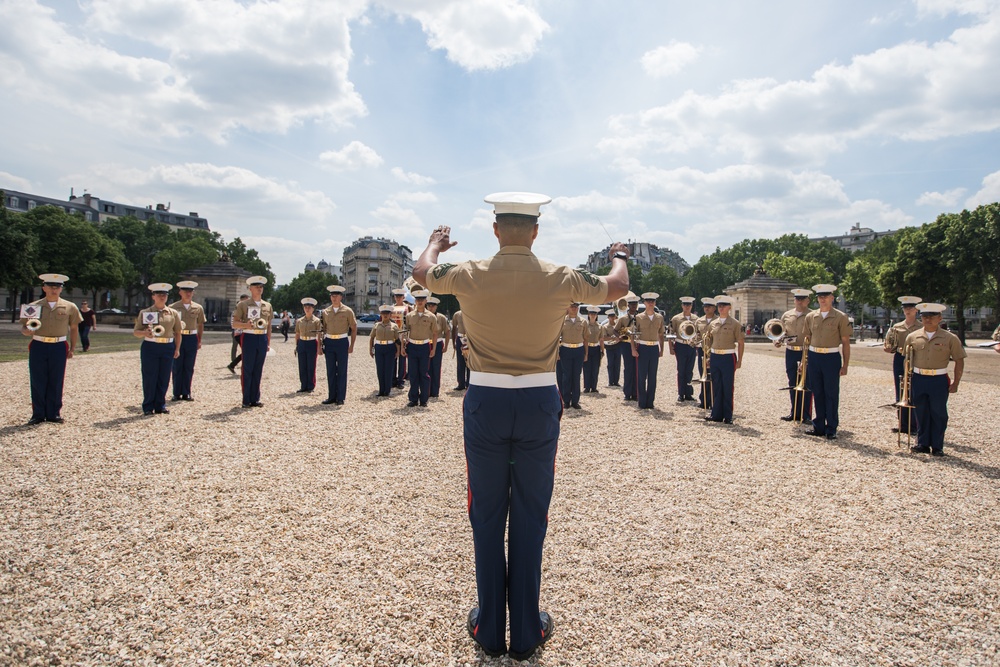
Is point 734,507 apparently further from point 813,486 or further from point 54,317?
point 54,317

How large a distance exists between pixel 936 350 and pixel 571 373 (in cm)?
640

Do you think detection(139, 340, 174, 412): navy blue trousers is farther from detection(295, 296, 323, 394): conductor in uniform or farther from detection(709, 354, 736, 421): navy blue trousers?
detection(709, 354, 736, 421): navy blue trousers

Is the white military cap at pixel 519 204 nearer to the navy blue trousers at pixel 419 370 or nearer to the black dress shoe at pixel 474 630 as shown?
the black dress shoe at pixel 474 630

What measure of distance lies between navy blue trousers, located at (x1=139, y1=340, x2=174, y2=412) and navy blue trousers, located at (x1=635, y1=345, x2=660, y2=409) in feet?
29.9

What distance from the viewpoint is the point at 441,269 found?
3.26m

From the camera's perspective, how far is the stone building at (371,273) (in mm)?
142250

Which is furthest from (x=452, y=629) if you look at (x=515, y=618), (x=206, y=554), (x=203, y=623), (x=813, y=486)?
(x=813, y=486)

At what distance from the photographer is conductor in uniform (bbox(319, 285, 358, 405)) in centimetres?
1216

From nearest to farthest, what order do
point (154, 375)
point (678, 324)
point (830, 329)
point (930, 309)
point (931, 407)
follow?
point (931, 407)
point (930, 309)
point (830, 329)
point (154, 375)
point (678, 324)

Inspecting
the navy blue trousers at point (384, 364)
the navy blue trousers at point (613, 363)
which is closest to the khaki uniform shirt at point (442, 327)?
the navy blue trousers at point (384, 364)

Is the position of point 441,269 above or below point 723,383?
above

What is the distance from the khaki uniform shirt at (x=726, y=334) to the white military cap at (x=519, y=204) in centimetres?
823

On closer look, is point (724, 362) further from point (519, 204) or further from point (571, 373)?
point (519, 204)

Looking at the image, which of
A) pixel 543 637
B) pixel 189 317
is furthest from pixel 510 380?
pixel 189 317
